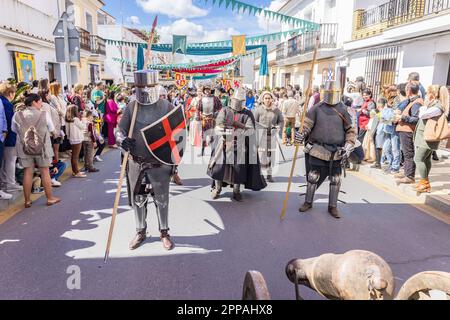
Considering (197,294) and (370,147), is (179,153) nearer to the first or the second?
(197,294)

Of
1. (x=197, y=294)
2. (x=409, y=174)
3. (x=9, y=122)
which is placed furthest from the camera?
(x=409, y=174)

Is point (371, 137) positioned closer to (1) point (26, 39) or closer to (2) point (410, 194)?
(2) point (410, 194)

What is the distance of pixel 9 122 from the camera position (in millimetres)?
4980

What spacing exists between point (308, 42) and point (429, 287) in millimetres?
19670

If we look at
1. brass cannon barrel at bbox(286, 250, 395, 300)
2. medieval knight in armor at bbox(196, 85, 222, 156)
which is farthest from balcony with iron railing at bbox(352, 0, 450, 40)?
brass cannon barrel at bbox(286, 250, 395, 300)

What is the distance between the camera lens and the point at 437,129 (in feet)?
17.5

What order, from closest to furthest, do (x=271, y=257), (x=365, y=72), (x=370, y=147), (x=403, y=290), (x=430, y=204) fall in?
(x=403, y=290) < (x=271, y=257) < (x=430, y=204) < (x=370, y=147) < (x=365, y=72)

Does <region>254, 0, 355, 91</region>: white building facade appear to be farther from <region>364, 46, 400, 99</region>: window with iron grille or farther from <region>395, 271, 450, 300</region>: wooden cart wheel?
<region>395, 271, 450, 300</region>: wooden cart wheel

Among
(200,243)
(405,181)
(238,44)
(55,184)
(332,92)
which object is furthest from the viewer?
(238,44)

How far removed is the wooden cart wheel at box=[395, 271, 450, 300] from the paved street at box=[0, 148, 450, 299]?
145 cm

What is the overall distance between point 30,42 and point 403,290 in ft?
51.3

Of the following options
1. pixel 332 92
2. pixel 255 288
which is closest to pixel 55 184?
pixel 332 92

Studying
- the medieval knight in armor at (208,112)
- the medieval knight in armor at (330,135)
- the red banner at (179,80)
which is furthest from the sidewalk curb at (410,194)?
the red banner at (179,80)
